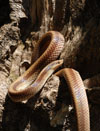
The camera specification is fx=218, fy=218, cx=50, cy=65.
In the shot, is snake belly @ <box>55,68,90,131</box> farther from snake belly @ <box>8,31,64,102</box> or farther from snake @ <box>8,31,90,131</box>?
snake belly @ <box>8,31,64,102</box>

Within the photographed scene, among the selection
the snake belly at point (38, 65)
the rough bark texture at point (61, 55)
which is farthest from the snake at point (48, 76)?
the rough bark texture at point (61, 55)

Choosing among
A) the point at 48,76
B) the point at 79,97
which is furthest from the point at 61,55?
the point at 79,97

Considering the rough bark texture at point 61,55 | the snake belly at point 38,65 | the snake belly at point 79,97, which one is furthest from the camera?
the snake belly at point 38,65

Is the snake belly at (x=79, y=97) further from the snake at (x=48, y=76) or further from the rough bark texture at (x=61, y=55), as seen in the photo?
the rough bark texture at (x=61, y=55)

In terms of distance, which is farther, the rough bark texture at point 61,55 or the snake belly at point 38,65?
the snake belly at point 38,65

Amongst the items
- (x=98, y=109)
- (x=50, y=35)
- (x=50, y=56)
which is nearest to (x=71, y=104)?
(x=98, y=109)

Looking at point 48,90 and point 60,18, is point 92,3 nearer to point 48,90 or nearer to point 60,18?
point 60,18
